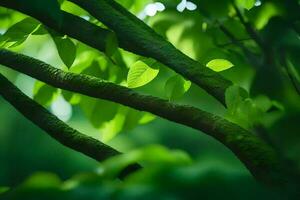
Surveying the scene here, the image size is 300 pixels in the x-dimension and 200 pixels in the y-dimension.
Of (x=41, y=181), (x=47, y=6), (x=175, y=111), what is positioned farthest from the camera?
(x=175, y=111)

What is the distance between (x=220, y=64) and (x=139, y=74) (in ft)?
0.31

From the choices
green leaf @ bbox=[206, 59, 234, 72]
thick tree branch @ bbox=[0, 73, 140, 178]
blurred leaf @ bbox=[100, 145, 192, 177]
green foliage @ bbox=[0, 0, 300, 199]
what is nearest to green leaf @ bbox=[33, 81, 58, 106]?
green foliage @ bbox=[0, 0, 300, 199]

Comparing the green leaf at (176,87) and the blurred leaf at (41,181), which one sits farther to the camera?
the green leaf at (176,87)

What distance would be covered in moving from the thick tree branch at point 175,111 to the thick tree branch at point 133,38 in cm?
4

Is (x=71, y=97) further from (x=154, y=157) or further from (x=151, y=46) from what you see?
(x=154, y=157)

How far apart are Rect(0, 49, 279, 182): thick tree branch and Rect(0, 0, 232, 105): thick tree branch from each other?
4 cm

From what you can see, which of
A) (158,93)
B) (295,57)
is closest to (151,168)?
(295,57)

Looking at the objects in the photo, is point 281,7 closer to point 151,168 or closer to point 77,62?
point 151,168

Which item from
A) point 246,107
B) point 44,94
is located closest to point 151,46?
point 246,107

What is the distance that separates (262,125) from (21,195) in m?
0.28

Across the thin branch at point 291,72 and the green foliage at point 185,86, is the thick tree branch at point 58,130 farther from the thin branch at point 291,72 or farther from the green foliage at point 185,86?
the thin branch at point 291,72

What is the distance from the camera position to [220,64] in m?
0.63

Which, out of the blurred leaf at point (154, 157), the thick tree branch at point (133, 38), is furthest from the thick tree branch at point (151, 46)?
the blurred leaf at point (154, 157)

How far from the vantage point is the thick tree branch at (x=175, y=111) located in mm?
524
